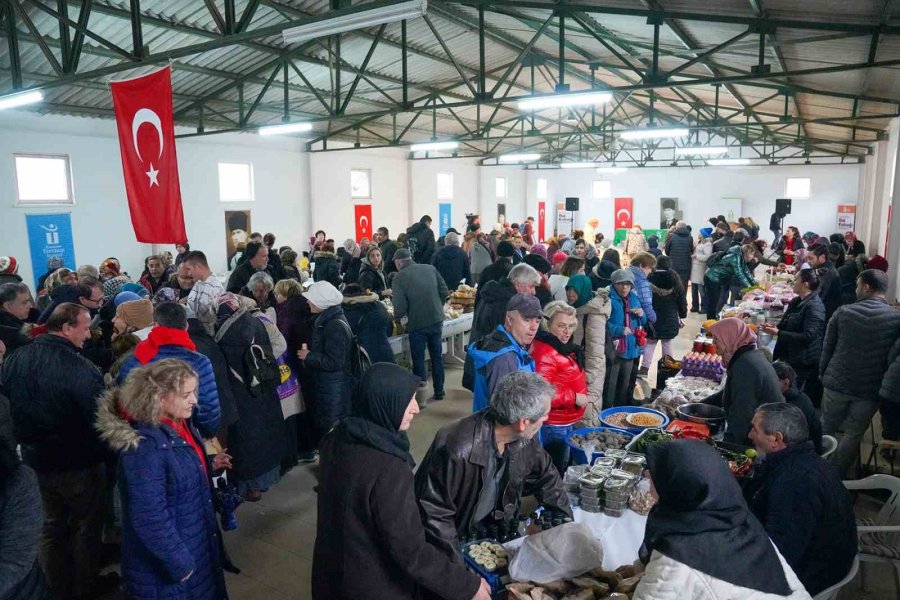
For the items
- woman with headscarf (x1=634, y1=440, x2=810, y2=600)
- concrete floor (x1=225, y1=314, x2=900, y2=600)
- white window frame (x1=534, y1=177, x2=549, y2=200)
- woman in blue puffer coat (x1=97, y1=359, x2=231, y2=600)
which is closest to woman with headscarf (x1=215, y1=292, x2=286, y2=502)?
concrete floor (x1=225, y1=314, x2=900, y2=600)

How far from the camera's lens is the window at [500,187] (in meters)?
23.4

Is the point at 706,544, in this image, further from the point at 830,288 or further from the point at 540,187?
the point at 540,187

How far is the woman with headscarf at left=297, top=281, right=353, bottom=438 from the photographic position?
4395 millimetres

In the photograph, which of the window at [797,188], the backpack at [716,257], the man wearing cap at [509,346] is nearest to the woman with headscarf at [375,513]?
the man wearing cap at [509,346]

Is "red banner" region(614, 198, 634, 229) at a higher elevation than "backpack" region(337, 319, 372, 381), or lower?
higher

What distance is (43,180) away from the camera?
10094 mm

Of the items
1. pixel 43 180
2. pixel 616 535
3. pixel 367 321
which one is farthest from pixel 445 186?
pixel 616 535

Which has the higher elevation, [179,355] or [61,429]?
[179,355]

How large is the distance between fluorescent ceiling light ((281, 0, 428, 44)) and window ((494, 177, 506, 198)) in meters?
18.8

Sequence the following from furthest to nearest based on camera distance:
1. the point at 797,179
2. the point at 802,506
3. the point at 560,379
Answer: the point at 797,179, the point at 560,379, the point at 802,506

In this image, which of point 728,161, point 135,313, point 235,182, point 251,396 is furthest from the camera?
point 728,161

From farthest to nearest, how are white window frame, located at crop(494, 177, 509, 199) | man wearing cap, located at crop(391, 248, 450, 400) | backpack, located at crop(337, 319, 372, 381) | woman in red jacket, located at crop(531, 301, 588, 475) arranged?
white window frame, located at crop(494, 177, 509, 199) → man wearing cap, located at crop(391, 248, 450, 400) → backpack, located at crop(337, 319, 372, 381) → woman in red jacket, located at crop(531, 301, 588, 475)

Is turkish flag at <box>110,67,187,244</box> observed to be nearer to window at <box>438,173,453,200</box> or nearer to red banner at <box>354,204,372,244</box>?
red banner at <box>354,204,372,244</box>

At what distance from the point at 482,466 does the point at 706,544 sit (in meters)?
0.86
